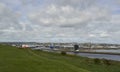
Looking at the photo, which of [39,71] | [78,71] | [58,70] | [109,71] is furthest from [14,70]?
[109,71]

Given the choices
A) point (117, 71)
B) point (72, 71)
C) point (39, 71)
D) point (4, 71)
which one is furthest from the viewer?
point (117, 71)

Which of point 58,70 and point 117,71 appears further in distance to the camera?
point 117,71

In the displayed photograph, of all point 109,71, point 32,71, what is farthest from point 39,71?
point 109,71

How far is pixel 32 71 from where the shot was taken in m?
26.7

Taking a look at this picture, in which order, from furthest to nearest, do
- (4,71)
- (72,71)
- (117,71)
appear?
(117,71) → (72,71) → (4,71)

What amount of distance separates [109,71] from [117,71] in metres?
1.74

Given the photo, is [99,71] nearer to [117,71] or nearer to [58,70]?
[117,71]

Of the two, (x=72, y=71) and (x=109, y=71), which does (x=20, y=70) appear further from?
(x=109, y=71)

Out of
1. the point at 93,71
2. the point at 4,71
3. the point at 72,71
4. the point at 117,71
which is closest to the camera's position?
the point at 4,71

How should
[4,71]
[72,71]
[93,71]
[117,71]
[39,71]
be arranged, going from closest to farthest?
[4,71] < [39,71] < [72,71] < [93,71] < [117,71]

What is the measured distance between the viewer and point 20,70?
26625 mm

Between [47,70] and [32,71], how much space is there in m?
2.06

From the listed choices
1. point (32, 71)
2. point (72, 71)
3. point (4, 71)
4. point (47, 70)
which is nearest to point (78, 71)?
point (72, 71)

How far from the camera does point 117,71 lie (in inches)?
1502
